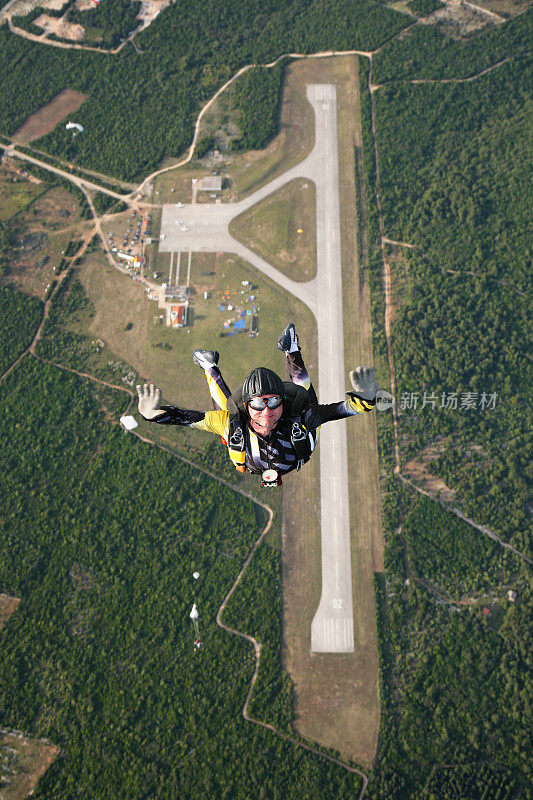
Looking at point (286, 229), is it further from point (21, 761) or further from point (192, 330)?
point (21, 761)

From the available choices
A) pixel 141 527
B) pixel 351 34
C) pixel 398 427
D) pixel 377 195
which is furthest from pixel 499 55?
pixel 141 527

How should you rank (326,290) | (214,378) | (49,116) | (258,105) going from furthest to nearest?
(49,116)
(258,105)
(326,290)
(214,378)

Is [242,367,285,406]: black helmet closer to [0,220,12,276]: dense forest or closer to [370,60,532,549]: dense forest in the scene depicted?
[370,60,532,549]: dense forest

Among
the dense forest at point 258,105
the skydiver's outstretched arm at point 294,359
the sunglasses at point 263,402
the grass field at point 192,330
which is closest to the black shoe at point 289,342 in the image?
the skydiver's outstretched arm at point 294,359

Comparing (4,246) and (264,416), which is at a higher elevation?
(4,246)

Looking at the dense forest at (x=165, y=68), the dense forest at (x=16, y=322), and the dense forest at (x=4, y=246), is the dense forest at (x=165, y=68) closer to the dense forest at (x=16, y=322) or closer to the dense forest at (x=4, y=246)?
the dense forest at (x=4, y=246)

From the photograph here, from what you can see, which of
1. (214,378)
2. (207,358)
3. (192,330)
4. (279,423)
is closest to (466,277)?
(192,330)
